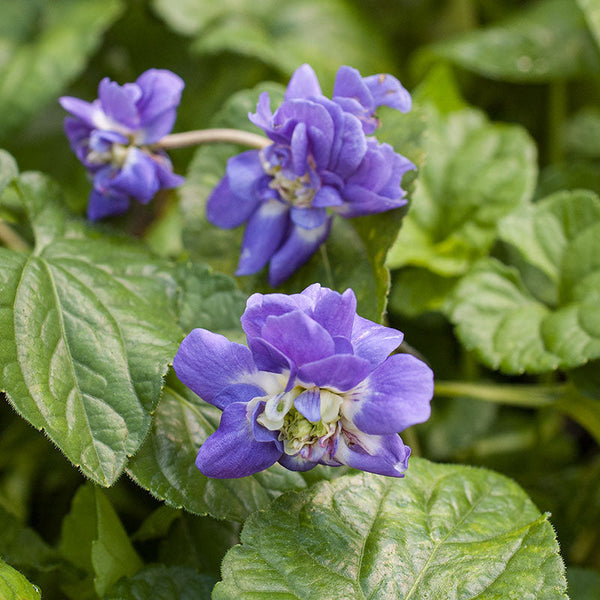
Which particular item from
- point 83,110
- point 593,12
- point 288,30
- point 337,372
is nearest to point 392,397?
point 337,372

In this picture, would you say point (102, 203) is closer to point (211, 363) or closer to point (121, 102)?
point (121, 102)

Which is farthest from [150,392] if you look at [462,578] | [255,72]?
[255,72]

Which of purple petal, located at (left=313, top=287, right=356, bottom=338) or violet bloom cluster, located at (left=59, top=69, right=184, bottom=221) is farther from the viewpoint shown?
violet bloom cluster, located at (left=59, top=69, right=184, bottom=221)

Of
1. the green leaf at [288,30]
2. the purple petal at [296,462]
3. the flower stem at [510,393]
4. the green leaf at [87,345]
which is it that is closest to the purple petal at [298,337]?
the purple petal at [296,462]

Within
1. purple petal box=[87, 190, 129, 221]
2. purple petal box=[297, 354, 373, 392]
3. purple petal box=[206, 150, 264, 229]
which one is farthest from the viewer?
purple petal box=[87, 190, 129, 221]

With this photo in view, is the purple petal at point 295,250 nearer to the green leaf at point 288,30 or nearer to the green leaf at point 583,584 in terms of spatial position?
the green leaf at point 583,584

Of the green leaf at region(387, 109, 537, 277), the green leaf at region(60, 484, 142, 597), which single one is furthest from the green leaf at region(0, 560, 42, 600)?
the green leaf at region(387, 109, 537, 277)

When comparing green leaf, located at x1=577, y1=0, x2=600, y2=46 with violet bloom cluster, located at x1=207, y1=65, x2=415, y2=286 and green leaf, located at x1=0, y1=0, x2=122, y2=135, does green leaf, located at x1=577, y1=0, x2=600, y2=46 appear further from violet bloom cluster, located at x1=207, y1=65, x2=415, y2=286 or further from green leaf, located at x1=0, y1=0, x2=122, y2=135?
green leaf, located at x1=0, y1=0, x2=122, y2=135
